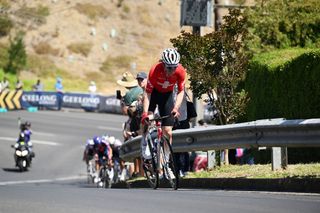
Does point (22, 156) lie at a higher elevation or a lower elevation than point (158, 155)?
higher

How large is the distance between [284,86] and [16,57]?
50984 mm

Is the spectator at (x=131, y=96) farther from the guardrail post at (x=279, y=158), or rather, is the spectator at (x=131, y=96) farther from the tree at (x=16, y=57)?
the tree at (x=16, y=57)

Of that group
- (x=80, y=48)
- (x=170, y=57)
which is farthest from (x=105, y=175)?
(x=80, y=48)

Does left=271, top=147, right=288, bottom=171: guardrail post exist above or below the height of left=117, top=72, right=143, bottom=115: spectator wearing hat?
below

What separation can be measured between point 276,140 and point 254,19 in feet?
36.1

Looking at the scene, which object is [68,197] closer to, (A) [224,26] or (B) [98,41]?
(A) [224,26]

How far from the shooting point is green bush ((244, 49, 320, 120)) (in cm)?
1644

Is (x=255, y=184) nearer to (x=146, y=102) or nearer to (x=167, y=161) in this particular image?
(x=167, y=161)

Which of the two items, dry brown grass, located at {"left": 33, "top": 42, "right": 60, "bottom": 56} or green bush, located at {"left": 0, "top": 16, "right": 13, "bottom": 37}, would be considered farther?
green bush, located at {"left": 0, "top": 16, "right": 13, "bottom": 37}

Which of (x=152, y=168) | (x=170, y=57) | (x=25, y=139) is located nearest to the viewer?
(x=170, y=57)

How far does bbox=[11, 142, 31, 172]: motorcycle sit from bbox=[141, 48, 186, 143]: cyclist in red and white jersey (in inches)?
618

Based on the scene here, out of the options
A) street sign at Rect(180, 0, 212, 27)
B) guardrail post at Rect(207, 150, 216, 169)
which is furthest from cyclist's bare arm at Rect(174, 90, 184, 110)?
street sign at Rect(180, 0, 212, 27)

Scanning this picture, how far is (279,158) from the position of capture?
14.2m

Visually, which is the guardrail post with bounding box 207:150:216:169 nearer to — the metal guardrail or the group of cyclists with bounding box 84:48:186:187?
the metal guardrail
